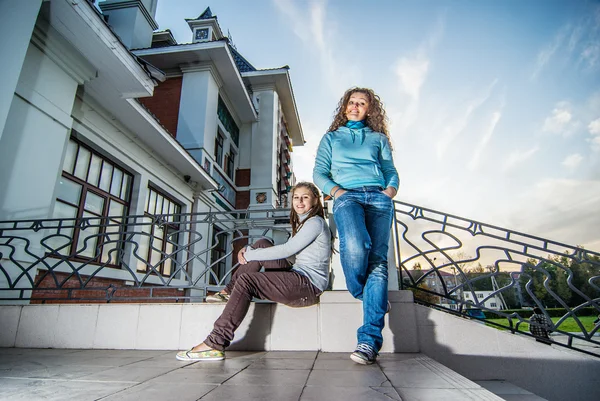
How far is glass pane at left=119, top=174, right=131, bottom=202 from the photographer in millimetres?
6500

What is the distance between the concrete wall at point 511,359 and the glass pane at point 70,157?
19.2 ft

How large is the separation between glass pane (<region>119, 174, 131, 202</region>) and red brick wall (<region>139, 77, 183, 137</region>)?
3.81 meters

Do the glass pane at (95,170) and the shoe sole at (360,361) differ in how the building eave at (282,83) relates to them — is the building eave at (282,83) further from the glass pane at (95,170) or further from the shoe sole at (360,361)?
the shoe sole at (360,361)

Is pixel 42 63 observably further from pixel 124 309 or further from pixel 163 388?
pixel 163 388

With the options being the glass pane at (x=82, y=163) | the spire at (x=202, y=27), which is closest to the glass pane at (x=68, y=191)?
the glass pane at (x=82, y=163)

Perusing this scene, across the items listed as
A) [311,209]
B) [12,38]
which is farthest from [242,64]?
[311,209]

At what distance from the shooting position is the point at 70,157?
520 centimetres

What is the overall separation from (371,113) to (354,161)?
1.79 feet

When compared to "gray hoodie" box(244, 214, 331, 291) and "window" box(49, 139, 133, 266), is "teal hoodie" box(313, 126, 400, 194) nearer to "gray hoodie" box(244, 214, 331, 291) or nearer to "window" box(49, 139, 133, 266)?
"gray hoodie" box(244, 214, 331, 291)

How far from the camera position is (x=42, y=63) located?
4395mm

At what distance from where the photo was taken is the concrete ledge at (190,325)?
2473mm

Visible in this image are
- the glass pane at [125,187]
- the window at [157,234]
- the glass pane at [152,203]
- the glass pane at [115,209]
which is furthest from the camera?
the glass pane at [152,203]

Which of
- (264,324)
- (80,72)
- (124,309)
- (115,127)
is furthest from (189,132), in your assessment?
(264,324)

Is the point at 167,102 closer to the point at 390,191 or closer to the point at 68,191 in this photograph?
the point at 68,191
